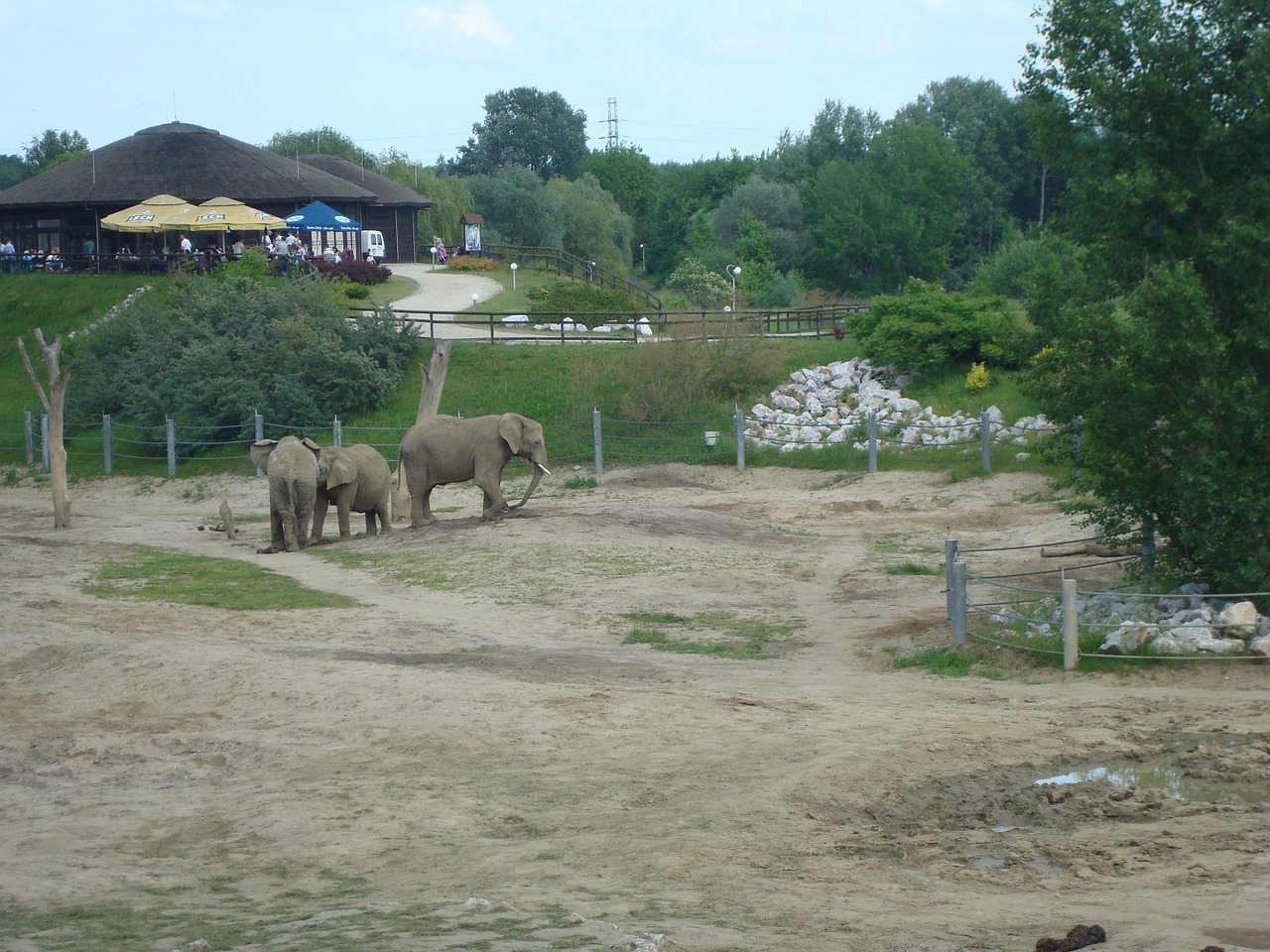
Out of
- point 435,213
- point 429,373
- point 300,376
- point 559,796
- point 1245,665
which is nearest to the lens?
point 559,796

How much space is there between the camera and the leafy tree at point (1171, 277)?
1273 cm

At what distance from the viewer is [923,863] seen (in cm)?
751

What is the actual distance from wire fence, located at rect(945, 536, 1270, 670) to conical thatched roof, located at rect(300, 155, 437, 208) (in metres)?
44.8

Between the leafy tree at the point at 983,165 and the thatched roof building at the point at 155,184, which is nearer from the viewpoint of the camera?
the thatched roof building at the point at 155,184

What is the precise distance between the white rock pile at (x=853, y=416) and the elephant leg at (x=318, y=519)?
10.2 metres

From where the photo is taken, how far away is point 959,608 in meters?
12.9

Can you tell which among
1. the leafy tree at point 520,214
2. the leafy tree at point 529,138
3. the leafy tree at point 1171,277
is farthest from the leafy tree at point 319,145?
the leafy tree at point 1171,277

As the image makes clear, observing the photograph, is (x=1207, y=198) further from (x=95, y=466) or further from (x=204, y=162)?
(x=204, y=162)

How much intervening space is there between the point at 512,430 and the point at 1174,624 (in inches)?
466

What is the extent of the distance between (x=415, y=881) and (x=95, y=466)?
90.8ft

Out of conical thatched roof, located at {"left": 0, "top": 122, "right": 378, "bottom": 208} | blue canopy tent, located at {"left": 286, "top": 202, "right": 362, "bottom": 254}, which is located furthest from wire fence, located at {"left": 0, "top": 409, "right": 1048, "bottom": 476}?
conical thatched roof, located at {"left": 0, "top": 122, "right": 378, "bottom": 208}

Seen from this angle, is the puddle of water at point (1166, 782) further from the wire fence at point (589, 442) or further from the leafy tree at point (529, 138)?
the leafy tree at point (529, 138)

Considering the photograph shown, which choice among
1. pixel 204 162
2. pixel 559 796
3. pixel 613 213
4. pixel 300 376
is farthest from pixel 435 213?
pixel 559 796

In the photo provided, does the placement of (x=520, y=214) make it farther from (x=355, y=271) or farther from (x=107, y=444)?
(x=107, y=444)
